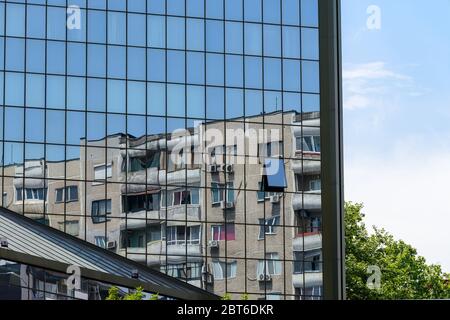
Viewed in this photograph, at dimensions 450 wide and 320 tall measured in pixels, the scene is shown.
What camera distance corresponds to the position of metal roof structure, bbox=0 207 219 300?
51406 mm

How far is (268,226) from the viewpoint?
7481 cm

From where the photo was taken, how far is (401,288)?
6819 centimetres

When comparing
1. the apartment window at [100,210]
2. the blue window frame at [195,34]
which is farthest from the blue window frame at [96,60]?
the apartment window at [100,210]

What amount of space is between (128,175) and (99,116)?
4.71m

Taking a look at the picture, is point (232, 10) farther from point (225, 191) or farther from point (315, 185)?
point (315, 185)

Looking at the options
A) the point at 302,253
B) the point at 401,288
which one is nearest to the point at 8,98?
the point at 302,253

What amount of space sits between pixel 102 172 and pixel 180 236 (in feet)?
23.5

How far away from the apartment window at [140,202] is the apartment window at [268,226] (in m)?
7.63

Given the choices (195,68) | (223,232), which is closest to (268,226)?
(223,232)

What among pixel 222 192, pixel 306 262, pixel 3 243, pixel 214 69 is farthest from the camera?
pixel 214 69

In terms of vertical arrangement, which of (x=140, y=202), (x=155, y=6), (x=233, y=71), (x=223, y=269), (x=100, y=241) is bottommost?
(x=223, y=269)

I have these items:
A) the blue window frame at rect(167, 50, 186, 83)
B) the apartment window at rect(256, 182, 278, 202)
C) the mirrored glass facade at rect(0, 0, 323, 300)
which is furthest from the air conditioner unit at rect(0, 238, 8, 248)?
the blue window frame at rect(167, 50, 186, 83)

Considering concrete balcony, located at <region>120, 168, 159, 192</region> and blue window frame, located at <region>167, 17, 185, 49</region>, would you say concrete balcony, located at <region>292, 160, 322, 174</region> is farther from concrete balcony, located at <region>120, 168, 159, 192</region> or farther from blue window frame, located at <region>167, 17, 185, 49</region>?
blue window frame, located at <region>167, 17, 185, 49</region>

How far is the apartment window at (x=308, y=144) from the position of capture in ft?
253
